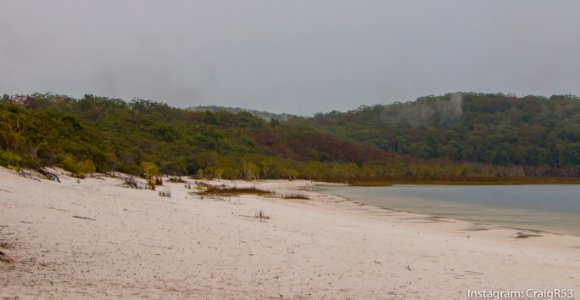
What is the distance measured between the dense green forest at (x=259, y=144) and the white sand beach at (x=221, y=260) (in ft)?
34.5

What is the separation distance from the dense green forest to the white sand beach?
1051cm

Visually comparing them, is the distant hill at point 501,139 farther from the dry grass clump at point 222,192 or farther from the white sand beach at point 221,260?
the white sand beach at point 221,260

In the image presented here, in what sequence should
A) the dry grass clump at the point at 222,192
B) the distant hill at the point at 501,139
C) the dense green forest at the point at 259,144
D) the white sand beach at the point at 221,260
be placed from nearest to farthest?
the white sand beach at the point at 221,260, the dry grass clump at the point at 222,192, the dense green forest at the point at 259,144, the distant hill at the point at 501,139

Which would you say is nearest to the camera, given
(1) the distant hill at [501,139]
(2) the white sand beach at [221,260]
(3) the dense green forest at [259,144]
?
(2) the white sand beach at [221,260]

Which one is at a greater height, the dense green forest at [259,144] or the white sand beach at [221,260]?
the dense green forest at [259,144]

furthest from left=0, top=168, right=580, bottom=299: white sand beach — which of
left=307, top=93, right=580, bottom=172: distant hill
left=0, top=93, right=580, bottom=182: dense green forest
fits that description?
left=307, top=93, right=580, bottom=172: distant hill

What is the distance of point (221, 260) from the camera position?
9570 mm

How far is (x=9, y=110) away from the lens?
120 ft

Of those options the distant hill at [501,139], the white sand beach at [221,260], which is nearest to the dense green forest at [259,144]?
the distant hill at [501,139]

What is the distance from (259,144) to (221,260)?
105697mm

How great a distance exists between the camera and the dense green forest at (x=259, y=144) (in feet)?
120

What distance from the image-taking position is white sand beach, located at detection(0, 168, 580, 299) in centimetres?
746

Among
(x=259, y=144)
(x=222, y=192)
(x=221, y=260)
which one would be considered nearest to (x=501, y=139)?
(x=259, y=144)

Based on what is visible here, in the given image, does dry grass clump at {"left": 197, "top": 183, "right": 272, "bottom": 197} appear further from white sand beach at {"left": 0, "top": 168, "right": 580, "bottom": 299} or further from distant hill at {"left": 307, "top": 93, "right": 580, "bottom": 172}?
distant hill at {"left": 307, "top": 93, "right": 580, "bottom": 172}
